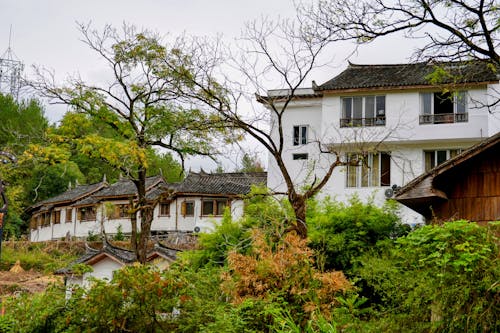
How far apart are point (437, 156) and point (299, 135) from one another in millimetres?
5780

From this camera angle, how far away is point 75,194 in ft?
160

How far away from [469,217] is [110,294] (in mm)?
6966

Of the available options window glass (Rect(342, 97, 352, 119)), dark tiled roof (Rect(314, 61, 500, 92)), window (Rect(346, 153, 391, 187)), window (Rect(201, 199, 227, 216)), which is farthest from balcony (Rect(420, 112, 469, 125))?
window (Rect(201, 199, 227, 216))

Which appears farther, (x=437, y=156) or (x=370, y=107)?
(x=370, y=107)

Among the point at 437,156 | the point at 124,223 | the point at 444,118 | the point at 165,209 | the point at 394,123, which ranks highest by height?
the point at 444,118

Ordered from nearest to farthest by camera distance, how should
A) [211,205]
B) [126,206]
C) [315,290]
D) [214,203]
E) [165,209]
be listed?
[315,290], [126,206], [214,203], [211,205], [165,209]

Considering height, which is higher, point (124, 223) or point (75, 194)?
point (75, 194)

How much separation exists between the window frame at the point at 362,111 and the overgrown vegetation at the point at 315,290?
41.9ft

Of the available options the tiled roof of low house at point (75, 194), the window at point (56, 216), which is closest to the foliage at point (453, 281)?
the tiled roof of low house at point (75, 194)

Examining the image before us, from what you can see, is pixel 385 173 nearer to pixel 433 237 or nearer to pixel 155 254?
pixel 155 254

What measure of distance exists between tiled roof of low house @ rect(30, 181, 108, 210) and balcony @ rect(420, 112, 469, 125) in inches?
1121

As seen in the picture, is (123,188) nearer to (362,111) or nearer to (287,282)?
(362,111)

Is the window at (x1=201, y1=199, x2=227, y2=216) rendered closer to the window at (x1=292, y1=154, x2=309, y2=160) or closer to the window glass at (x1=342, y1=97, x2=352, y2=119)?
the window at (x1=292, y1=154, x2=309, y2=160)

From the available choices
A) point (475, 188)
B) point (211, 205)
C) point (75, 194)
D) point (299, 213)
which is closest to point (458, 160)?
point (475, 188)
